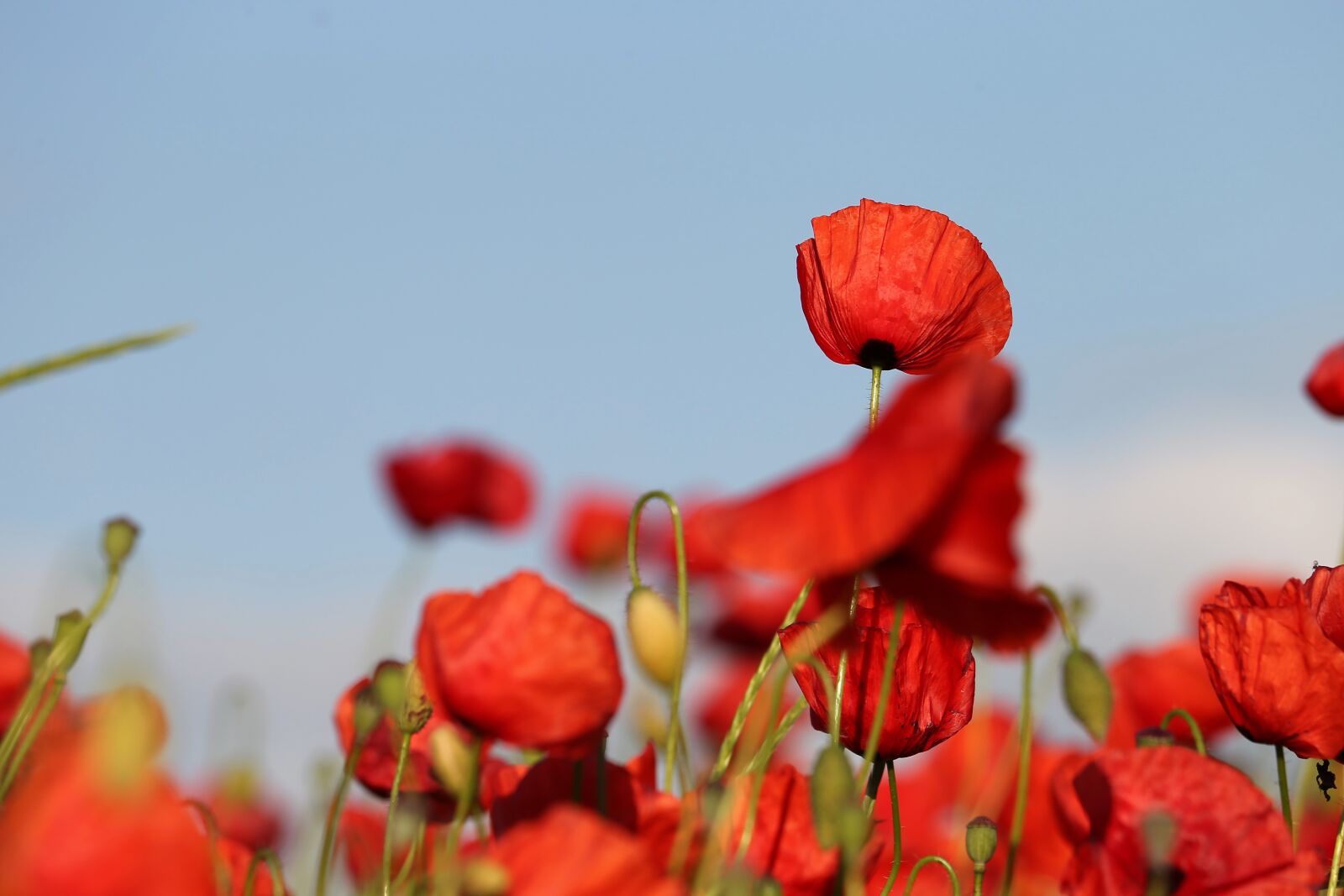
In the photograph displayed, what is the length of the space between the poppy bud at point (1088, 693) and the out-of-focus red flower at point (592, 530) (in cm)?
327

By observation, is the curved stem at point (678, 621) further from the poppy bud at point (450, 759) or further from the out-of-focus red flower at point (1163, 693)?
the out-of-focus red flower at point (1163, 693)

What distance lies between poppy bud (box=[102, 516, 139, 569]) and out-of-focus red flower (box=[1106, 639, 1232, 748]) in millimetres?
1061

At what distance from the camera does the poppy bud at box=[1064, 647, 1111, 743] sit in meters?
1.25

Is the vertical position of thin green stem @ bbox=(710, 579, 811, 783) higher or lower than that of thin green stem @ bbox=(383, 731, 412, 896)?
higher

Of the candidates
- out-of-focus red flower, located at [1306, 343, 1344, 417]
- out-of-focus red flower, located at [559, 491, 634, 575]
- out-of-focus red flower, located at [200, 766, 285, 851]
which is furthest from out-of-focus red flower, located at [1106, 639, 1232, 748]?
out-of-focus red flower, located at [559, 491, 634, 575]

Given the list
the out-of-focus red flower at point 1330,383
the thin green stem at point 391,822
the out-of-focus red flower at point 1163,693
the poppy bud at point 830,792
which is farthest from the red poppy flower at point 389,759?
the out-of-focus red flower at point 1330,383

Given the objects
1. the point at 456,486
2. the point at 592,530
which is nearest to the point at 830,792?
the point at 456,486

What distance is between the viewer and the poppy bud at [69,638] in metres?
1.02

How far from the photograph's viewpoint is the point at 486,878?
0.63 m

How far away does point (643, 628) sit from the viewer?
0.89 metres

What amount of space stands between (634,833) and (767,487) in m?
0.23

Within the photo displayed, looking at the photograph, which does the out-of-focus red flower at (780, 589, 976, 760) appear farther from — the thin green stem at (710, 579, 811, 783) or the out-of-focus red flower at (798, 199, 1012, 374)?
the out-of-focus red flower at (798, 199, 1012, 374)

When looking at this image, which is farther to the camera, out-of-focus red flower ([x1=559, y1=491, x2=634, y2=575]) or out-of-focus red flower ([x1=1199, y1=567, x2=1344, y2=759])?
out-of-focus red flower ([x1=559, y1=491, x2=634, y2=575])

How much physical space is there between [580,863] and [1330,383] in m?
1.34
